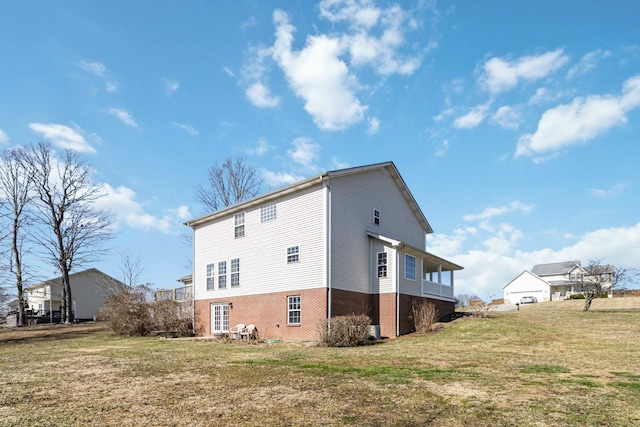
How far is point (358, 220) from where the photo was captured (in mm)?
23516

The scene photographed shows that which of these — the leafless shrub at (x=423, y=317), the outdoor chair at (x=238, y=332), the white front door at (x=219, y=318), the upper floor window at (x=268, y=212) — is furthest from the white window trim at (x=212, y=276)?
the leafless shrub at (x=423, y=317)

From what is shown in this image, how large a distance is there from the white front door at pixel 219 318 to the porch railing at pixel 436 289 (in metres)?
11.6

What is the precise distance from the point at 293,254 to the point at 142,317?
11.9 metres

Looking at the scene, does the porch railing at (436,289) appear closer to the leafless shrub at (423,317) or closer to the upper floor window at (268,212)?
the leafless shrub at (423,317)

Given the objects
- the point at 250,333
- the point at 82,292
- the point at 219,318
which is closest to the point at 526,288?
the point at 219,318

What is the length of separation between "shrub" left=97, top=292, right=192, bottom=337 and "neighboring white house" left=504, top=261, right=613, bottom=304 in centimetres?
5222

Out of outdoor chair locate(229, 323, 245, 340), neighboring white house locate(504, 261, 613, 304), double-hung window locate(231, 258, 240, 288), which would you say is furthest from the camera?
neighboring white house locate(504, 261, 613, 304)

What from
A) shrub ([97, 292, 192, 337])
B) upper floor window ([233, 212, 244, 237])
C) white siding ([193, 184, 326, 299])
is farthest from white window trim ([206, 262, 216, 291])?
upper floor window ([233, 212, 244, 237])

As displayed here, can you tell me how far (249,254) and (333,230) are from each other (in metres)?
6.09

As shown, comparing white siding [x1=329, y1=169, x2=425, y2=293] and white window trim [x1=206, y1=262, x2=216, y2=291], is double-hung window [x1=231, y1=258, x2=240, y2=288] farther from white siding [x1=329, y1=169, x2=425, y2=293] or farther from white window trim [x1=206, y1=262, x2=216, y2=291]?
white siding [x1=329, y1=169, x2=425, y2=293]

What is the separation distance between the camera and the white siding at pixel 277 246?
21609 millimetres

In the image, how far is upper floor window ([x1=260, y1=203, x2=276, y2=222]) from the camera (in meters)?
24.0

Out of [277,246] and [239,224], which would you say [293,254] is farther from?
[239,224]

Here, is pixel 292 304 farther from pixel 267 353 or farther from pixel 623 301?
pixel 623 301
